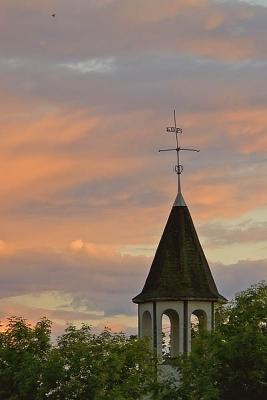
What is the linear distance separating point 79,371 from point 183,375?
5.26m

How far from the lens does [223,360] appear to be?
8381 cm

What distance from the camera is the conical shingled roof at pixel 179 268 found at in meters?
91.6

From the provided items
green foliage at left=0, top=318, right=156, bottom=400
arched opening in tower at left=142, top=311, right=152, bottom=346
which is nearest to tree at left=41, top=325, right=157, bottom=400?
green foliage at left=0, top=318, right=156, bottom=400

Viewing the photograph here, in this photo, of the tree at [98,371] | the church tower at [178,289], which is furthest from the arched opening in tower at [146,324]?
the tree at [98,371]

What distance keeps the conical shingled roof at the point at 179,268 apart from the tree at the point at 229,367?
6163 mm

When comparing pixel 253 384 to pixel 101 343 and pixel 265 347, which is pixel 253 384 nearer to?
pixel 265 347

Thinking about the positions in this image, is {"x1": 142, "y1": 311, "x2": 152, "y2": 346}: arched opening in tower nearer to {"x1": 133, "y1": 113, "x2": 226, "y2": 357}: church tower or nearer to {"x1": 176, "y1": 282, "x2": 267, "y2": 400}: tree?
{"x1": 133, "y1": 113, "x2": 226, "y2": 357}: church tower

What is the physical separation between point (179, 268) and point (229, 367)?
1040 centimetres

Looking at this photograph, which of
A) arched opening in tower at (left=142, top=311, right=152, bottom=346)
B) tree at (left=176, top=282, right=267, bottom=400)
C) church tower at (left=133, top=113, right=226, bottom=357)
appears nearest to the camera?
tree at (left=176, top=282, right=267, bottom=400)

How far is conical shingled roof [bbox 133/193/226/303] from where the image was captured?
91625 millimetres

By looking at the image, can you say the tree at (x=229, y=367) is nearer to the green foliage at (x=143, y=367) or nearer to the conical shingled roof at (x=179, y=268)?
the green foliage at (x=143, y=367)

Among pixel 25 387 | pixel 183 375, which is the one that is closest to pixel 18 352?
pixel 25 387

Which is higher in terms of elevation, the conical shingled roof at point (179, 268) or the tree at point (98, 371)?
the conical shingled roof at point (179, 268)

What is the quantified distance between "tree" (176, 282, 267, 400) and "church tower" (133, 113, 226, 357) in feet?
19.0
